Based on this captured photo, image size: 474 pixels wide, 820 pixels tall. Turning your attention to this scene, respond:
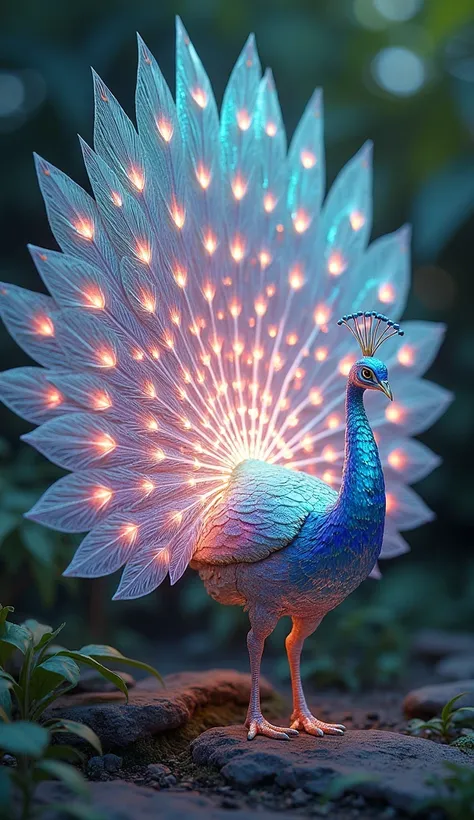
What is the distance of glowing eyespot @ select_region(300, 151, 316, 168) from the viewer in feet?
12.7

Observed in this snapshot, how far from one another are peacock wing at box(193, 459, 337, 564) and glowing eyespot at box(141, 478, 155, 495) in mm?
262

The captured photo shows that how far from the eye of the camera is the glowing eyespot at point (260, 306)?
3.59m

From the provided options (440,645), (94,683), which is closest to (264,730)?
(94,683)

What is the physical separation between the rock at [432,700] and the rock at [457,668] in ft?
2.49

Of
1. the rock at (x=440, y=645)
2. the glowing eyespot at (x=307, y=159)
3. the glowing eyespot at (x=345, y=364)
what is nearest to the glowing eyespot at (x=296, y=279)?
the glowing eyespot at (x=345, y=364)

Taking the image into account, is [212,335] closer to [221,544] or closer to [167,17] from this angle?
[221,544]

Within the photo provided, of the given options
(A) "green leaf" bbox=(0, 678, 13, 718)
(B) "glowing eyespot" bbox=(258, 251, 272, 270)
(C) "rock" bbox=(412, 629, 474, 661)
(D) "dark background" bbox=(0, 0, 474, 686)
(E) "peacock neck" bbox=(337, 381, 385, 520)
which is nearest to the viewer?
(A) "green leaf" bbox=(0, 678, 13, 718)

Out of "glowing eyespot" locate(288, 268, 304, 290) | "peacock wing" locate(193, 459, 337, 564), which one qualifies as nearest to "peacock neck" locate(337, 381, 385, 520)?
"peacock wing" locate(193, 459, 337, 564)

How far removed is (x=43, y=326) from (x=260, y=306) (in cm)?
98

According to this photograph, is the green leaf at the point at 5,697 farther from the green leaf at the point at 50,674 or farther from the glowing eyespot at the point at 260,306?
the glowing eyespot at the point at 260,306

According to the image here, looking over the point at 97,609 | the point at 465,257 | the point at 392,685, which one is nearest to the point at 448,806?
the point at 392,685

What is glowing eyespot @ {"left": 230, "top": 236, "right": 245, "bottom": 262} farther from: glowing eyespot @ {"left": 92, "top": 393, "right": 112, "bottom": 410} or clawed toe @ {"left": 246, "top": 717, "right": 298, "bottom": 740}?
clawed toe @ {"left": 246, "top": 717, "right": 298, "bottom": 740}

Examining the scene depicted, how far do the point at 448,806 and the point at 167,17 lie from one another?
7547 millimetres

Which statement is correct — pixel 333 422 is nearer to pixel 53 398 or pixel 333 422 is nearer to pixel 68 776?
pixel 53 398
